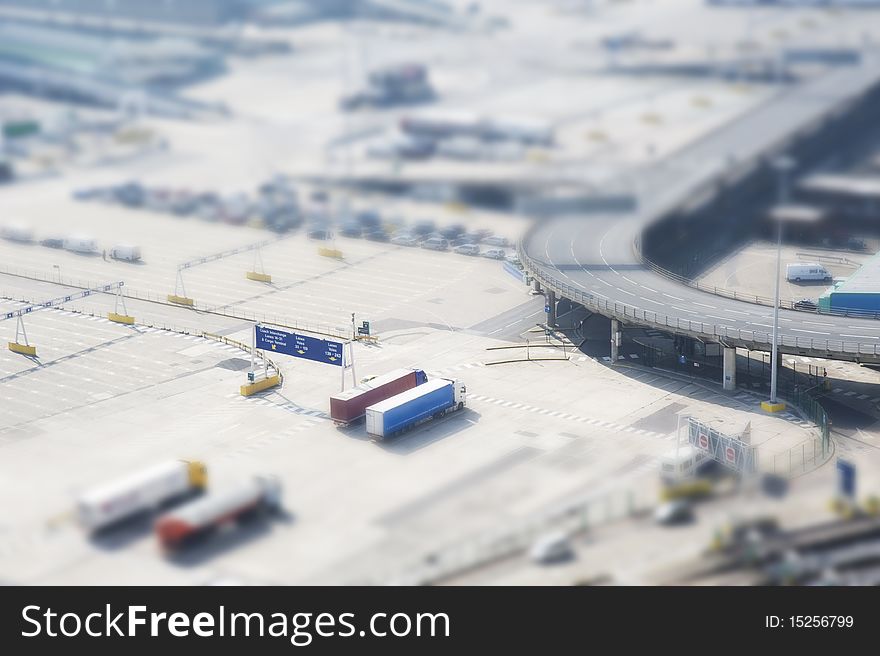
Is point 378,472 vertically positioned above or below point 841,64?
below

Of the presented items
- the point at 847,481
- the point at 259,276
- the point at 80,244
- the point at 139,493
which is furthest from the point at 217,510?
the point at 80,244

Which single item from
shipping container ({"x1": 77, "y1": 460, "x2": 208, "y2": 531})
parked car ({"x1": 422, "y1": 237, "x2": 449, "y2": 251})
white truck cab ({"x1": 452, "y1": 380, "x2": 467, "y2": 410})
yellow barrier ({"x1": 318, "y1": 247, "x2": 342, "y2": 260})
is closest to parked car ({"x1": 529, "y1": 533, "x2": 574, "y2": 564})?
shipping container ({"x1": 77, "y1": 460, "x2": 208, "y2": 531})

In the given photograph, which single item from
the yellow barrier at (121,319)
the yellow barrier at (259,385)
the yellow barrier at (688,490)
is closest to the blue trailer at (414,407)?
the yellow barrier at (259,385)

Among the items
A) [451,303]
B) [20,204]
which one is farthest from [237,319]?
[20,204]

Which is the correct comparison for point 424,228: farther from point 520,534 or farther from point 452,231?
point 520,534

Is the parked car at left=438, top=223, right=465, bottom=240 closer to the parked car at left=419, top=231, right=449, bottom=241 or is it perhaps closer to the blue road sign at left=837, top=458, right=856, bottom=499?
the parked car at left=419, top=231, right=449, bottom=241

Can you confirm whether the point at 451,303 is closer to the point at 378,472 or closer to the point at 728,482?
the point at 378,472
